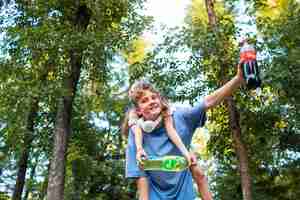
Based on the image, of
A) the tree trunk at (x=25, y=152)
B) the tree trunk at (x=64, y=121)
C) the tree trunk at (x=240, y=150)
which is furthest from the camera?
the tree trunk at (x=25, y=152)

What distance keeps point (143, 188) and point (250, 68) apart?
68 centimetres

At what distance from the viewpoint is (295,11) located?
36.8ft

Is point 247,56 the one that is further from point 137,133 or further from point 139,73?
point 139,73

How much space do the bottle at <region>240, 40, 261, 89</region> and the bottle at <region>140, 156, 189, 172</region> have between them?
1.41 ft

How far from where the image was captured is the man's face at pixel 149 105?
7.65ft

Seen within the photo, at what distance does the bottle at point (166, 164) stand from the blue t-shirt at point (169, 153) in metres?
0.02

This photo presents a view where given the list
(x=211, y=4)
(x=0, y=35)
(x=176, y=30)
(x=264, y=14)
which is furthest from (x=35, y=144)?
(x=264, y=14)

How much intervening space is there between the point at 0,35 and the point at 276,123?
606 centimetres

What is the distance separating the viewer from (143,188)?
222 centimetres

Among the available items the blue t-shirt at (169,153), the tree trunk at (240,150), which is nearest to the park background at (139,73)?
the tree trunk at (240,150)

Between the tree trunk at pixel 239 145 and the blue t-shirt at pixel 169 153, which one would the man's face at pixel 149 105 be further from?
the tree trunk at pixel 239 145

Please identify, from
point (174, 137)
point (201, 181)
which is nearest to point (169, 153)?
point (174, 137)

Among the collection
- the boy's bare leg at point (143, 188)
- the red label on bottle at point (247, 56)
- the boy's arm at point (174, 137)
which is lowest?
the boy's bare leg at point (143, 188)

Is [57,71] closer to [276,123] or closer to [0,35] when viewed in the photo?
[0,35]
